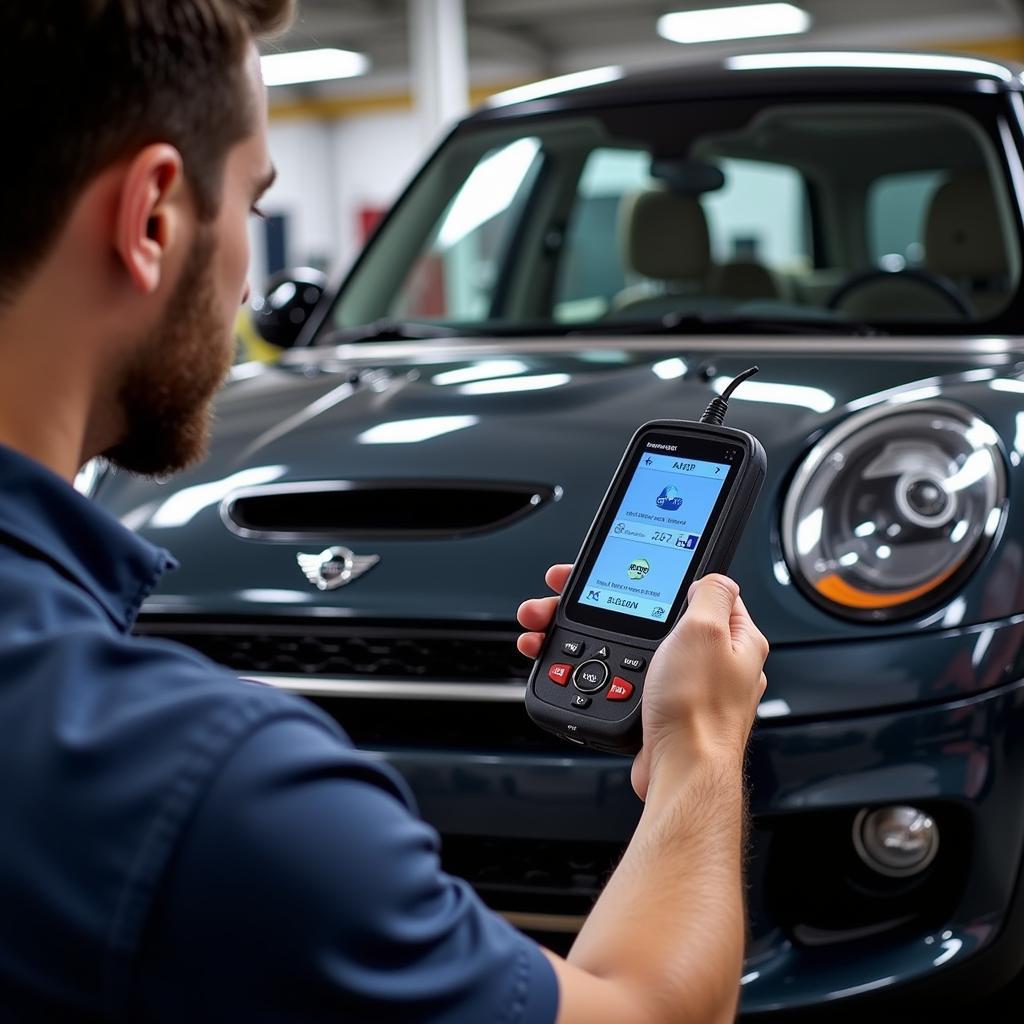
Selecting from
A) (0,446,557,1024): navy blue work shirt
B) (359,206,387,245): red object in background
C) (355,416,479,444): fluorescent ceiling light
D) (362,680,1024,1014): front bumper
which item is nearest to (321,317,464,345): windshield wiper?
(355,416,479,444): fluorescent ceiling light

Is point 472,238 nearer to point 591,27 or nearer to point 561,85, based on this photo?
point 561,85

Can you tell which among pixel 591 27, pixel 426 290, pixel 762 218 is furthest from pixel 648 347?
pixel 762 218

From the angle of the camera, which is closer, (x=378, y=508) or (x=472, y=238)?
(x=378, y=508)

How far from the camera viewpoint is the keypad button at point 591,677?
1.41 m

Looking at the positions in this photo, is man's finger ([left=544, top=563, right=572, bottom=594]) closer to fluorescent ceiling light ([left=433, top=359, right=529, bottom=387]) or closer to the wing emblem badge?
the wing emblem badge

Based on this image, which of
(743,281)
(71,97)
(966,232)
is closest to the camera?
(71,97)

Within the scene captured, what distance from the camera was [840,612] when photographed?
187 cm

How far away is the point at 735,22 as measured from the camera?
14648 millimetres

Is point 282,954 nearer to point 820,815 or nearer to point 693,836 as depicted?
point 693,836

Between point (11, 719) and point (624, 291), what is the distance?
9.40 ft

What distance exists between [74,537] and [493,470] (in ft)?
4.06

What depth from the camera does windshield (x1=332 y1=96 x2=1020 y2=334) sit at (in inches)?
110

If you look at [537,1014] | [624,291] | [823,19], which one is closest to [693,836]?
[537,1014]

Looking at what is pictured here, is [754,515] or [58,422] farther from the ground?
[58,422]
